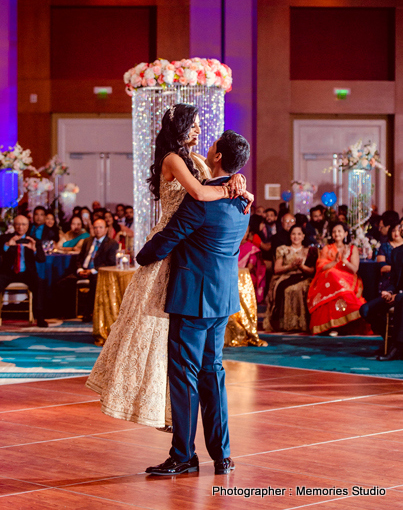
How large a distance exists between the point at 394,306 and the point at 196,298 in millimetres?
4023

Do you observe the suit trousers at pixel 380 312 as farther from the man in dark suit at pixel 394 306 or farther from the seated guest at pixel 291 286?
the seated guest at pixel 291 286

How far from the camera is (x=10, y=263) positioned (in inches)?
365

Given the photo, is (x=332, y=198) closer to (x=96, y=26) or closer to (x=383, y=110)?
(x=383, y=110)

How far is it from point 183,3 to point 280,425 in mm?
11804

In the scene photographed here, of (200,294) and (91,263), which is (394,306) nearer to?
(91,263)

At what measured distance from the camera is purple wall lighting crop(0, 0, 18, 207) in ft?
47.3


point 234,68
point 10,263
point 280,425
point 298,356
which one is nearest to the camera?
point 280,425

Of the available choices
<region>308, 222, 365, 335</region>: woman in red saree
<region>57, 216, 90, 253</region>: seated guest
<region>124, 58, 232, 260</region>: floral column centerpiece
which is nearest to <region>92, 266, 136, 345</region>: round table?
<region>124, 58, 232, 260</region>: floral column centerpiece

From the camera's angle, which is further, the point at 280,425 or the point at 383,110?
the point at 383,110

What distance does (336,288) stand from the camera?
8.52 meters

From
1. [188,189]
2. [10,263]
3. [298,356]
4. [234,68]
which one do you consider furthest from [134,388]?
[234,68]

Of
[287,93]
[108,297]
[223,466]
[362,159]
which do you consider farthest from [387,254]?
[287,93]

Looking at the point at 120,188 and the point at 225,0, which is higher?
the point at 225,0

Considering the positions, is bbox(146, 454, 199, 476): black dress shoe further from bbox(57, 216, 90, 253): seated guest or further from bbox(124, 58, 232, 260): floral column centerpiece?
bbox(57, 216, 90, 253): seated guest
